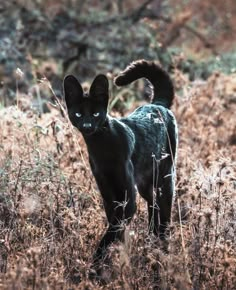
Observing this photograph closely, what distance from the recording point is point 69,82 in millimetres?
4508

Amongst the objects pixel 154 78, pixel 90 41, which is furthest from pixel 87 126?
pixel 90 41

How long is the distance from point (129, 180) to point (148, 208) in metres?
0.61

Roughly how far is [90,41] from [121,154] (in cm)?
557

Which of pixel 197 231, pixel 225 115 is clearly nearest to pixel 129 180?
pixel 197 231

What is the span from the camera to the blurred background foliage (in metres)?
9.09

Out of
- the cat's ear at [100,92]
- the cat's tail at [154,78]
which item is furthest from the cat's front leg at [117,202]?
the cat's tail at [154,78]

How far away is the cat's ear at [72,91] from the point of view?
4492 mm

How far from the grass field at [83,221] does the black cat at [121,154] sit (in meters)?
0.12

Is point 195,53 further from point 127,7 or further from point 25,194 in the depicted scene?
point 25,194

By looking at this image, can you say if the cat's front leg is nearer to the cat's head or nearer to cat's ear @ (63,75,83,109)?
the cat's head

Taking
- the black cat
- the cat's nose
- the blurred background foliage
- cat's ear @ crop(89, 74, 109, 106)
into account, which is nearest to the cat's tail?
the black cat

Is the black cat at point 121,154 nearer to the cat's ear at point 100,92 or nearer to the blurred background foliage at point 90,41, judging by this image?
the cat's ear at point 100,92

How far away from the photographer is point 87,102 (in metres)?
4.46

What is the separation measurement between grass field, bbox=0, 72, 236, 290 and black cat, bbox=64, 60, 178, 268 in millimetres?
121
